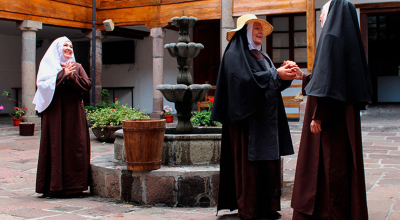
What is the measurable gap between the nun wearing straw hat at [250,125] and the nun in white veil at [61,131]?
1636mm

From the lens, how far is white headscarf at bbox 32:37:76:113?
4.08 meters

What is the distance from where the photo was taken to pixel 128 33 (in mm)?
14656

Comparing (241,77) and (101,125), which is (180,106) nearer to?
(241,77)

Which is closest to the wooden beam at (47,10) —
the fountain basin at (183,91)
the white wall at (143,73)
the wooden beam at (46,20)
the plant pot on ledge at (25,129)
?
the wooden beam at (46,20)

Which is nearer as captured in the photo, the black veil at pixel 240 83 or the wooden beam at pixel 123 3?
the black veil at pixel 240 83

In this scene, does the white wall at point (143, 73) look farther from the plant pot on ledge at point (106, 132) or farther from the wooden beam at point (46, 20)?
the plant pot on ledge at point (106, 132)

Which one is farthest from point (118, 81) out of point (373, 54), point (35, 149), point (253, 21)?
point (253, 21)

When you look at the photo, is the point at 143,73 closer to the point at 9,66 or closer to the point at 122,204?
the point at 9,66

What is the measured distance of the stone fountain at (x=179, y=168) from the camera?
149 inches

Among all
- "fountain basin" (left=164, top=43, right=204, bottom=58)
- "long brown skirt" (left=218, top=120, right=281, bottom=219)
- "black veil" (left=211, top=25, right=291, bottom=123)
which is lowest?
"long brown skirt" (left=218, top=120, right=281, bottom=219)

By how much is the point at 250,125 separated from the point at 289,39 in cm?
965

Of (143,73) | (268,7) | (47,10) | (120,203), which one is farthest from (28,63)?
(120,203)

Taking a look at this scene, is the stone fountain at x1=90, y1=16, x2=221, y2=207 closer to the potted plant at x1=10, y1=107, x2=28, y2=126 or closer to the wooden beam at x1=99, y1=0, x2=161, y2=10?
the potted plant at x1=10, y1=107, x2=28, y2=126

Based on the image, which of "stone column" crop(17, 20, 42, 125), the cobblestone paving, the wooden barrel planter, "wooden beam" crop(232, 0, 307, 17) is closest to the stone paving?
the cobblestone paving
